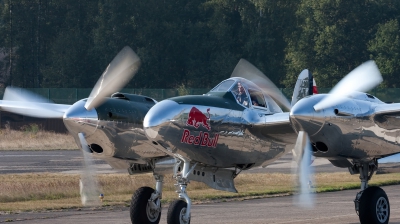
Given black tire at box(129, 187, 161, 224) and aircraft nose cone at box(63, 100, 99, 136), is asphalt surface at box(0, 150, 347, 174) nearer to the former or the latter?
black tire at box(129, 187, 161, 224)

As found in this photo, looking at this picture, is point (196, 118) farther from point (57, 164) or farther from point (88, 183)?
point (57, 164)

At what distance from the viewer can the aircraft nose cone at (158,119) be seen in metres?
16.0

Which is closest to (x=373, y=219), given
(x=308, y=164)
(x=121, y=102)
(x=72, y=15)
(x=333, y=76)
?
(x=308, y=164)

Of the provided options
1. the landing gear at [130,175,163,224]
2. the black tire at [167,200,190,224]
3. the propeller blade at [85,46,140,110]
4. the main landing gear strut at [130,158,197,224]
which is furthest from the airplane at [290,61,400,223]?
the propeller blade at [85,46,140,110]

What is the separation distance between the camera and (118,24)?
7838cm

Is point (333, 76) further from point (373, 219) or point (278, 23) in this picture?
point (373, 219)

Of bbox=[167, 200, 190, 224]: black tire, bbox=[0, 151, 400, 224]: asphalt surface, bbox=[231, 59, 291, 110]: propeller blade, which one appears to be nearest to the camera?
bbox=[167, 200, 190, 224]: black tire

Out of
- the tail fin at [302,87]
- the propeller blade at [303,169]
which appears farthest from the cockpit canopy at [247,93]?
the tail fin at [302,87]

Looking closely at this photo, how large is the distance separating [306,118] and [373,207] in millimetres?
2789

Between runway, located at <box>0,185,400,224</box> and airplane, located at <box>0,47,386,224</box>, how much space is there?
1.65 meters

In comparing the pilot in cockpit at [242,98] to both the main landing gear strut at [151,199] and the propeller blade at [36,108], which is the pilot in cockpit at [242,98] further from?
the propeller blade at [36,108]

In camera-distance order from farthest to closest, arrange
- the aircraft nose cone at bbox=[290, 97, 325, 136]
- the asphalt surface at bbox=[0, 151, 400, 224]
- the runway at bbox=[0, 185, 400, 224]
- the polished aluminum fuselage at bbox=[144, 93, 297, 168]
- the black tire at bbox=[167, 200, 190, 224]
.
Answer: the asphalt surface at bbox=[0, 151, 400, 224]
the runway at bbox=[0, 185, 400, 224]
the polished aluminum fuselage at bbox=[144, 93, 297, 168]
the black tire at bbox=[167, 200, 190, 224]
the aircraft nose cone at bbox=[290, 97, 325, 136]

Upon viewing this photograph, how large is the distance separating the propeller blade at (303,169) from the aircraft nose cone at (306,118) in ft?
0.54

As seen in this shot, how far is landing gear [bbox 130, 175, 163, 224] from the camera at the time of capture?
57.2ft
